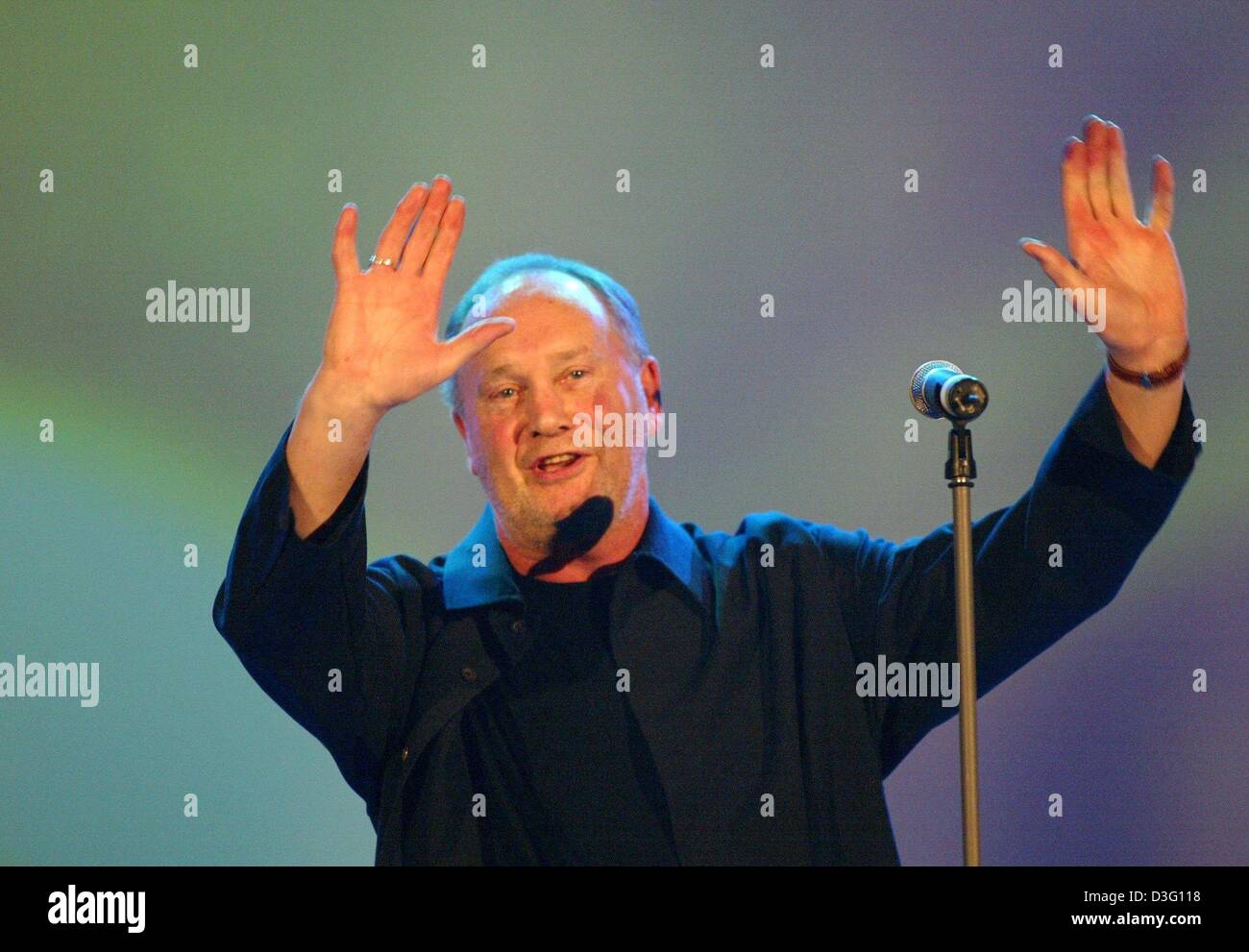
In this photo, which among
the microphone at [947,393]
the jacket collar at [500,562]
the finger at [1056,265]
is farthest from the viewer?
the jacket collar at [500,562]

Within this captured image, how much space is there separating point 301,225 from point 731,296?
92 centimetres

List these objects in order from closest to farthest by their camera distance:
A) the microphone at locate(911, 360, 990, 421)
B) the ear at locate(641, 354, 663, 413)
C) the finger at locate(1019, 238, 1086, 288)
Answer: the microphone at locate(911, 360, 990, 421), the finger at locate(1019, 238, 1086, 288), the ear at locate(641, 354, 663, 413)

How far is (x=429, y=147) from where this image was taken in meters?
3.15

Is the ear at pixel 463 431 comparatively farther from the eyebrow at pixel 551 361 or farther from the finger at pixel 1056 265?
the finger at pixel 1056 265

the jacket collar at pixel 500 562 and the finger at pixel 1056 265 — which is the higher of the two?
the finger at pixel 1056 265

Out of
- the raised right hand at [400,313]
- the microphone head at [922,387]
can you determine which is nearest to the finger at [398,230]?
the raised right hand at [400,313]

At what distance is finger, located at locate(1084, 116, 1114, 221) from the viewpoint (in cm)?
268

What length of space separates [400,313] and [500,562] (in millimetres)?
575

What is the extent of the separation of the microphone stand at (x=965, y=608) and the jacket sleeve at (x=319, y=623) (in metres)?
1.08

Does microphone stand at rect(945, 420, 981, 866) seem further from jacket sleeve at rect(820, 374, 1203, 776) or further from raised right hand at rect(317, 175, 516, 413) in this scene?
raised right hand at rect(317, 175, 516, 413)

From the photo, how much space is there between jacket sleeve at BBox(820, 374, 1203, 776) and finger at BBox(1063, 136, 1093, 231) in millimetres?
297

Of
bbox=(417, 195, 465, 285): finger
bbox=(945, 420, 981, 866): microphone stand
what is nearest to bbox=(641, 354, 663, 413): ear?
bbox=(417, 195, 465, 285): finger

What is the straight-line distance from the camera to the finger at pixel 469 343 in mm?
2727

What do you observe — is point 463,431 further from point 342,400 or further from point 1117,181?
point 1117,181
